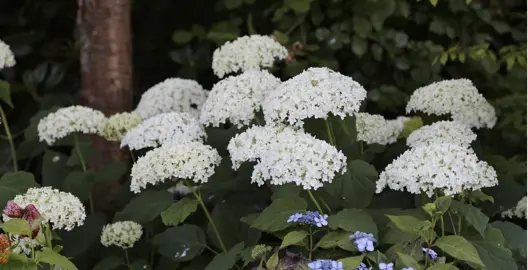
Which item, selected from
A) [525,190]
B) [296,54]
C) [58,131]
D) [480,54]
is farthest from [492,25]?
[58,131]

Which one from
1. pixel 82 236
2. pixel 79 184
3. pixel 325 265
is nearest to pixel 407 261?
pixel 325 265

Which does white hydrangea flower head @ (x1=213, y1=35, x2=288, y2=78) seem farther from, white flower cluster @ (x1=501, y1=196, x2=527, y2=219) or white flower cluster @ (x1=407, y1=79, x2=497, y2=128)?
white flower cluster @ (x1=501, y1=196, x2=527, y2=219)

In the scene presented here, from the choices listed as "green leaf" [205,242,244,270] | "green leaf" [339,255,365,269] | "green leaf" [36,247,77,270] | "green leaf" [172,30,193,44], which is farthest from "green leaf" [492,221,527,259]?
"green leaf" [172,30,193,44]

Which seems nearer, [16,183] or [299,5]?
[16,183]

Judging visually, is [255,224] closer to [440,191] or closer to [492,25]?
[440,191]

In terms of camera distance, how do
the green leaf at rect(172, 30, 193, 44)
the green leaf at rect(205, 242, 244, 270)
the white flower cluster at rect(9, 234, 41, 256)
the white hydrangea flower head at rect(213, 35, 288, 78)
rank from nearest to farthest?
the white flower cluster at rect(9, 234, 41, 256), the green leaf at rect(205, 242, 244, 270), the white hydrangea flower head at rect(213, 35, 288, 78), the green leaf at rect(172, 30, 193, 44)

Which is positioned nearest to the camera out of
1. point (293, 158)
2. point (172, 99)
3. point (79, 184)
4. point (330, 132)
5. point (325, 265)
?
point (325, 265)

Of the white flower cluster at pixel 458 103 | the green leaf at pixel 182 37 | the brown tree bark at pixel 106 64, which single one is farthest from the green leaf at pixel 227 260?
the green leaf at pixel 182 37

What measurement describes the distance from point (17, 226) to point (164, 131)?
2.66ft

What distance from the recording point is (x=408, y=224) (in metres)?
2.10

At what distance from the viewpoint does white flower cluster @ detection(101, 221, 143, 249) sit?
2641 mm

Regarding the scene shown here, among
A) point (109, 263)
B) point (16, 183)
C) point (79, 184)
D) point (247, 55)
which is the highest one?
point (247, 55)

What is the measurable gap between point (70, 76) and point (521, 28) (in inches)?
107

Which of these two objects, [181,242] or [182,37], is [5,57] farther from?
[182,37]
